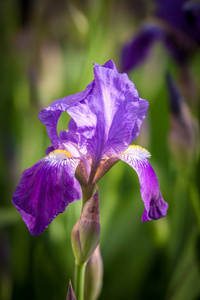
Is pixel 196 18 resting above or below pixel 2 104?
above

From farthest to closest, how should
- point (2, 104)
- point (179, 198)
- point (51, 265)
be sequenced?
point (2, 104), point (179, 198), point (51, 265)

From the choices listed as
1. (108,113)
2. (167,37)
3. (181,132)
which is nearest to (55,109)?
(108,113)

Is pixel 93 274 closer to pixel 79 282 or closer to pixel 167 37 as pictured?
pixel 79 282

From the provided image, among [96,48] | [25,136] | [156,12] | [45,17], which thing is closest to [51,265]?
[25,136]

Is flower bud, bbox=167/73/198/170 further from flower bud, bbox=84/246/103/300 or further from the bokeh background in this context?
flower bud, bbox=84/246/103/300

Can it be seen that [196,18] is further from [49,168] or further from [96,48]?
[49,168]

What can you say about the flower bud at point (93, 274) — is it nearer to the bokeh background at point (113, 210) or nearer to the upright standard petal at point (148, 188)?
the upright standard petal at point (148, 188)

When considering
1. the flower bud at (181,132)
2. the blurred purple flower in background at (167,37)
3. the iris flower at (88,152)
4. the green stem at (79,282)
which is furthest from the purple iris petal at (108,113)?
the blurred purple flower in background at (167,37)
